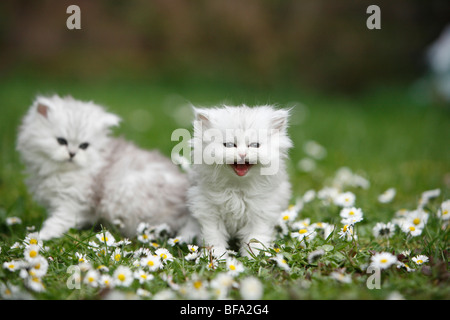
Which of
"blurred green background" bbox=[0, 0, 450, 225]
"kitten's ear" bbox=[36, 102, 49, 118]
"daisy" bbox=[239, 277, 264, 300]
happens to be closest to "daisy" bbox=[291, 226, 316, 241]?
"daisy" bbox=[239, 277, 264, 300]

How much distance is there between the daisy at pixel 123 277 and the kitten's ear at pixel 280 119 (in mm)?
1148

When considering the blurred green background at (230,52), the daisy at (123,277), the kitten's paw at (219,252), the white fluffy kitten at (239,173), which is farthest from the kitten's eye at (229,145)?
the blurred green background at (230,52)

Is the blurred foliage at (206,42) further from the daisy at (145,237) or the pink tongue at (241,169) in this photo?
the pink tongue at (241,169)

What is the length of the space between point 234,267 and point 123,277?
22.9 inches

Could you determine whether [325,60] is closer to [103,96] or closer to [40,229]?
[103,96]

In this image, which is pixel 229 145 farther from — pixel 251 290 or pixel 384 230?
pixel 384 230

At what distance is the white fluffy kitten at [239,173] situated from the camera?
8.00 ft

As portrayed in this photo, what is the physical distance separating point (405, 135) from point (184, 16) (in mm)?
6667

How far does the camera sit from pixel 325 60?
10484mm

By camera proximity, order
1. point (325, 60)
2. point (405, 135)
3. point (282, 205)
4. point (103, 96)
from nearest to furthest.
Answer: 1. point (282, 205)
2. point (405, 135)
3. point (103, 96)
4. point (325, 60)

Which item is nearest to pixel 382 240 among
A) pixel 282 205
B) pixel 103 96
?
pixel 282 205

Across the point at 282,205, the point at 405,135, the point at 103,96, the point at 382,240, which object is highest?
the point at 103,96

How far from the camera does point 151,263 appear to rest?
239 cm

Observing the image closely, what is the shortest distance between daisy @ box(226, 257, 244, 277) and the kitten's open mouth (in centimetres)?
48
